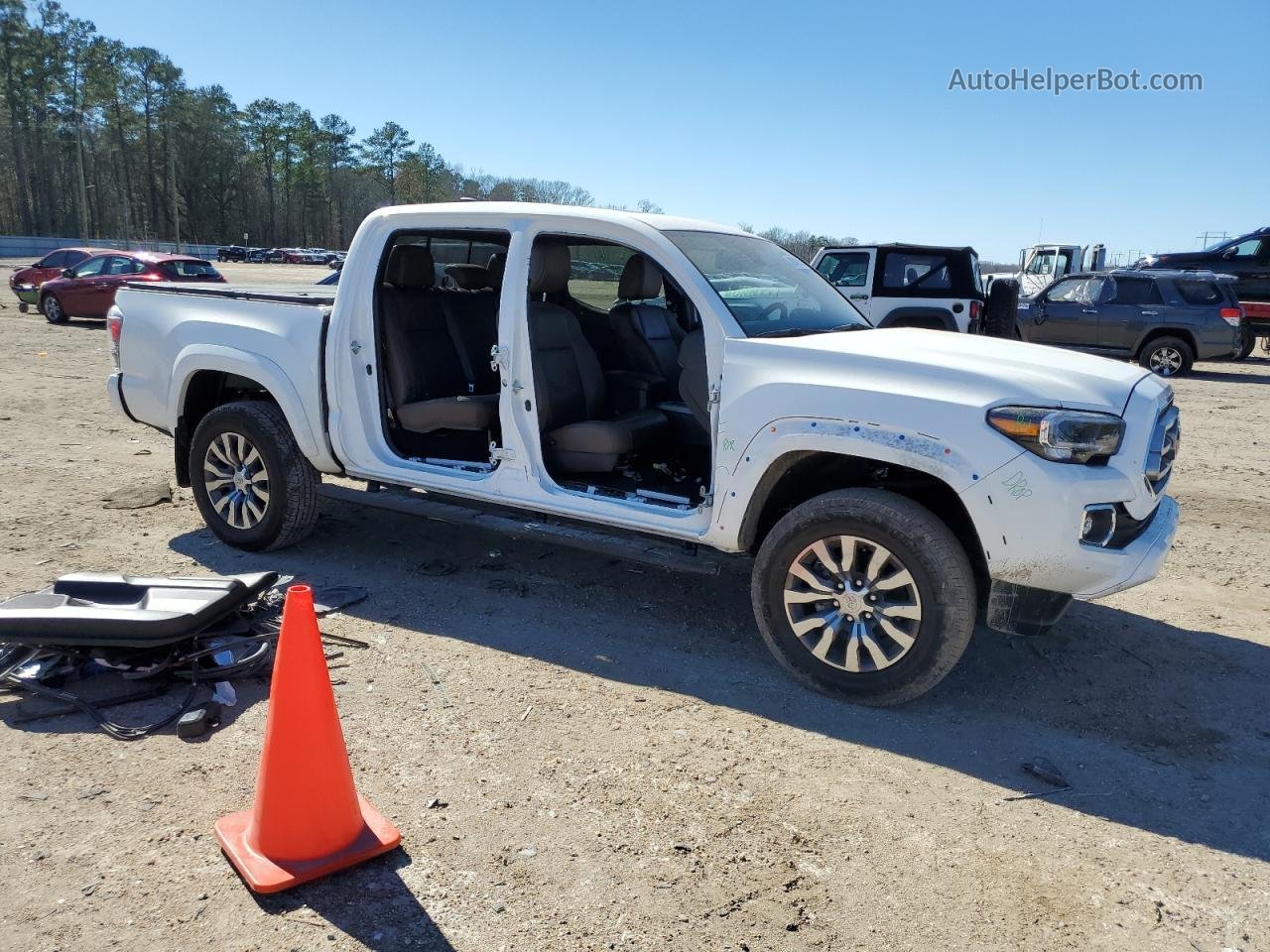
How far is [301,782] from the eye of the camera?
280cm

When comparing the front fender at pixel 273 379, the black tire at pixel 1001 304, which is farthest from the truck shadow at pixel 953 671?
the black tire at pixel 1001 304

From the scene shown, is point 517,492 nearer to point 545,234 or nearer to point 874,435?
point 545,234

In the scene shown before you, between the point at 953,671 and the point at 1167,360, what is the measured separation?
15151mm

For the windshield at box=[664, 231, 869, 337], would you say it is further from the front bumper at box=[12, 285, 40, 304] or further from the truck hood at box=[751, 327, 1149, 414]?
the front bumper at box=[12, 285, 40, 304]

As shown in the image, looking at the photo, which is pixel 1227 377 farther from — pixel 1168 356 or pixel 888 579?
pixel 888 579

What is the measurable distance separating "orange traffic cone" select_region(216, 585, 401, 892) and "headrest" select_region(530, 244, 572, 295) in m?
2.42

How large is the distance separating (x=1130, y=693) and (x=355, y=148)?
10761 centimetres

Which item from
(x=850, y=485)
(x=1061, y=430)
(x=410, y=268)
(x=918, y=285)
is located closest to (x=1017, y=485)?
(x=1061, y=430)

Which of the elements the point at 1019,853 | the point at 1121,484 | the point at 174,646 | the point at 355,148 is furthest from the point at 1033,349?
the point at 355,148

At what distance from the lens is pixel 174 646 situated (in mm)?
4078

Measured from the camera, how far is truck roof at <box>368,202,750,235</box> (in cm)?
465

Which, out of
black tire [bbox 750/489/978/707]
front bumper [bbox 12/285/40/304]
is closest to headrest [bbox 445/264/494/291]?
black tire [bbox 750/489/978/707]

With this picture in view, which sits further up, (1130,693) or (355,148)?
(355,148)

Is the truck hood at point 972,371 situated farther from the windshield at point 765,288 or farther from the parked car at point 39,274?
the parked car at point 39,274
